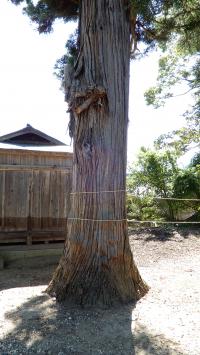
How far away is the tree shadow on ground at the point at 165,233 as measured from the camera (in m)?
10.3

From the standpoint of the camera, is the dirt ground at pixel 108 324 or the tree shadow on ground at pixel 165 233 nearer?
the dirt ground at pixel 108 324

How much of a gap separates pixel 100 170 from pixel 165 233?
6200 mm

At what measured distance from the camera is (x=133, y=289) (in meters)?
4.95

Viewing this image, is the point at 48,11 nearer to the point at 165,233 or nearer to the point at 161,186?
the point at 165,233

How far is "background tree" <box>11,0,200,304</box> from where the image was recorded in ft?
15.8

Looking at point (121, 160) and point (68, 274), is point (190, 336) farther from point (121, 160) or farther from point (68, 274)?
point (121, 160)

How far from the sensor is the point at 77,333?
3.86m

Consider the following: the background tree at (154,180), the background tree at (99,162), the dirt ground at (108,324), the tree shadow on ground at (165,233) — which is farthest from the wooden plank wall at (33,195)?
the background tree at (154,180)

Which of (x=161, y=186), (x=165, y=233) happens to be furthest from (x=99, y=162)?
(x=161, y=186)

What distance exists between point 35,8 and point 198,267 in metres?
5.84

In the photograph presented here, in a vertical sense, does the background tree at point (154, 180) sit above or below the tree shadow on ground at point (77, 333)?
above

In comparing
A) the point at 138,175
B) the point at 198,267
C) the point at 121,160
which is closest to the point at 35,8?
the point at 121,160

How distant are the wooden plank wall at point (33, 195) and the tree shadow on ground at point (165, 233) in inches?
110

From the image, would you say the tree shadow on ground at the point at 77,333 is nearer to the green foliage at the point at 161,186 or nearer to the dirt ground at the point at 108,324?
the dirt ground at the point at 108,324
